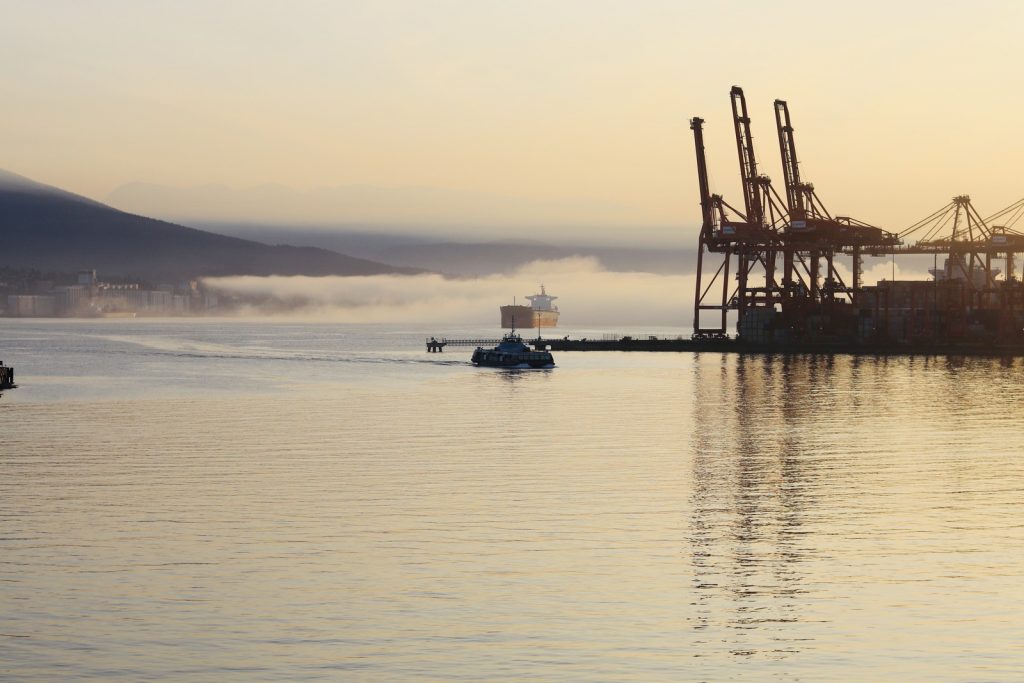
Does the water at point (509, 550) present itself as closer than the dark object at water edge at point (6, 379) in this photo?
Yes

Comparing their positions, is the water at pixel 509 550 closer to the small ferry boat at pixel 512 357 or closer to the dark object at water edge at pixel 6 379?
the dark object at water edge at pixel 6 379

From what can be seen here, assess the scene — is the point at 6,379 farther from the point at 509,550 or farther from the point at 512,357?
the point at 509,550

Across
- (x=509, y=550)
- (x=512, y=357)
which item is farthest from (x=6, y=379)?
(x=509, y=550)

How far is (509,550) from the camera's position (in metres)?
33.4

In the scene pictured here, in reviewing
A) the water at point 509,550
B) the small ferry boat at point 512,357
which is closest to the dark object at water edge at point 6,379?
the water at point 509,550

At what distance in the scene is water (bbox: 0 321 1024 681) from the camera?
23781 millimetres

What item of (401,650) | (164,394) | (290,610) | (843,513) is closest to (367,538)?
(290,610)

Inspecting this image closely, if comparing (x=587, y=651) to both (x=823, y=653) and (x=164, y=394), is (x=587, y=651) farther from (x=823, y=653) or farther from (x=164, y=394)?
(x=164, y=394)

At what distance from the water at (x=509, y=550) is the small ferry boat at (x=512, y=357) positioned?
83.4 meters

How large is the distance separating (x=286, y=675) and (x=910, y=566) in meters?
15.8

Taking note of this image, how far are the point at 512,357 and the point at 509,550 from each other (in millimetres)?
129257

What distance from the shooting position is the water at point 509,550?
78.0 ft

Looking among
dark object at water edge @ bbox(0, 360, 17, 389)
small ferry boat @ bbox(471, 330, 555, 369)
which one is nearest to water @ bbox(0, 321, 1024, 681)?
dark object at water edge @ bbox(0, 360, 17, 389)

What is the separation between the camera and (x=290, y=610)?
2691cm
